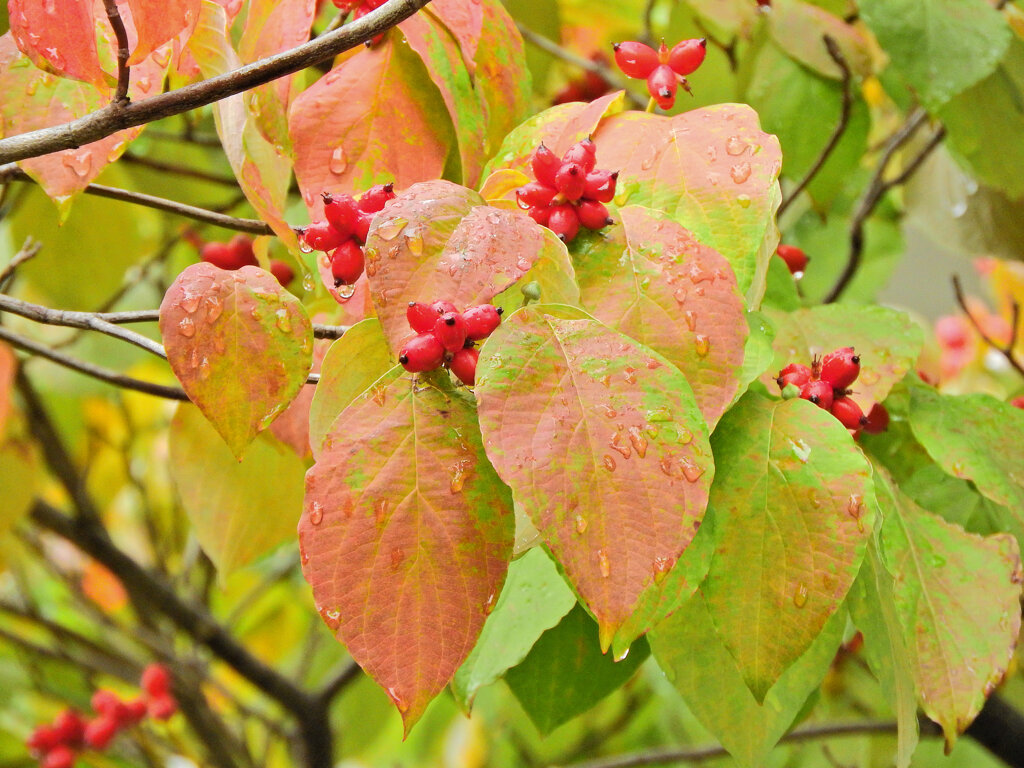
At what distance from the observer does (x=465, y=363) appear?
37cm

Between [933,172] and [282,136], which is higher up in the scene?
[282,136]

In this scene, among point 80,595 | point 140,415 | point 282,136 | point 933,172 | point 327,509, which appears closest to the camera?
point 327,509

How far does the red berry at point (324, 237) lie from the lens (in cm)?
43

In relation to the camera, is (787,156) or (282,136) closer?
(282,136)

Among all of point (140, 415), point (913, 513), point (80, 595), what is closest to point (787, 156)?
point (913, 513)

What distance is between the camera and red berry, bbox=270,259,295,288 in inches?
28.1

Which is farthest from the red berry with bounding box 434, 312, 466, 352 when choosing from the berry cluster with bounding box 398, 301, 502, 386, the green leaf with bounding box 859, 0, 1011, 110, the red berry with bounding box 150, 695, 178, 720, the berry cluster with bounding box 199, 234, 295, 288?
the red berry with bounding box 150, 695, 178, 720

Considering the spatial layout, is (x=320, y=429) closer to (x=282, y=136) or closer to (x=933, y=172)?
(x=282, y=136)

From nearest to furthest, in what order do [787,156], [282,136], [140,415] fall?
1. [282,136]
2. [787,156]
3. [140,415]

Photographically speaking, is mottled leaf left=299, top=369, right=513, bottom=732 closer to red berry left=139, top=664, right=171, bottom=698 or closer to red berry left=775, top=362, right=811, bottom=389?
red berry left=775, top=362, right=811, bottom=389

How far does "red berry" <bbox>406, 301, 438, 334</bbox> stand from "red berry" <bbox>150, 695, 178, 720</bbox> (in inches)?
38.2

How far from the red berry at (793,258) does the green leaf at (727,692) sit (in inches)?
12.2

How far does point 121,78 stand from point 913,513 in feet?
1.42

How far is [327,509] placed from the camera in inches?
13.7
